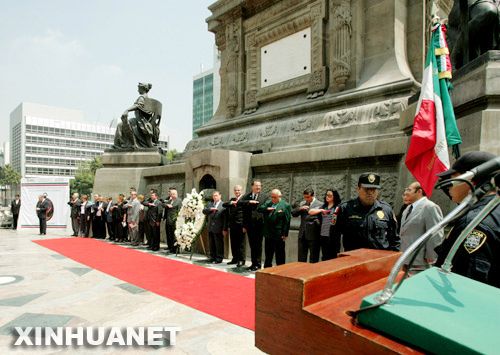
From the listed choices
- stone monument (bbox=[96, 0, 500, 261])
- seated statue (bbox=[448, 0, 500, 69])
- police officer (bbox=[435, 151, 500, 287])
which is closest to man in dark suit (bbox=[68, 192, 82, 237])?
stone monument (bbox=[96, 0, 500, 261])

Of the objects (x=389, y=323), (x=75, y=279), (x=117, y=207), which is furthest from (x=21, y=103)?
(x=389, y=323)

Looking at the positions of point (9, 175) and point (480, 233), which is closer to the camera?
point (480, 233)

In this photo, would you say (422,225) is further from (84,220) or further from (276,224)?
(84,220)

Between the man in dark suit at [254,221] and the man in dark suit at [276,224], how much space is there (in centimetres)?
35

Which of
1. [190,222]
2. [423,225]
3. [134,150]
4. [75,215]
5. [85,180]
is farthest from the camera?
[85,180]

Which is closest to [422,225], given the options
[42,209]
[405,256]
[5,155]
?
[405,256]

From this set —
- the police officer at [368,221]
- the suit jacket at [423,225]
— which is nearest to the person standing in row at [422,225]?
the suit jacket at [423,225]

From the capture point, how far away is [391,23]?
8.76 meters

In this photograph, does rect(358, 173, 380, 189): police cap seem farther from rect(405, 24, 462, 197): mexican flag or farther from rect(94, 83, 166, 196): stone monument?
rect(94, 83, 166, 196): stone monument

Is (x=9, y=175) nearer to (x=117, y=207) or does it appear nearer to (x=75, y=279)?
(x=117, y=207)

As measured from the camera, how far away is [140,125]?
15.4 metres

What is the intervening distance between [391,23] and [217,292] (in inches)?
312

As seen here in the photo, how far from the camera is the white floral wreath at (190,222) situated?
8320mm

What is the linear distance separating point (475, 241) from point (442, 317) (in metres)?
0.85
